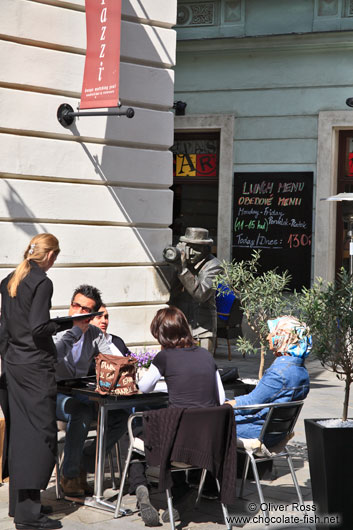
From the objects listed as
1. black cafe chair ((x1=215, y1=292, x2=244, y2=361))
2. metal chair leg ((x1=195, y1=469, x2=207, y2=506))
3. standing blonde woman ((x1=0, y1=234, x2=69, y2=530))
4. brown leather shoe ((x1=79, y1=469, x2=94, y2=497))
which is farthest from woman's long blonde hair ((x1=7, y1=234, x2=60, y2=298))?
black cafe chair ((x1=215, y1=292, x2=244, y2=361))

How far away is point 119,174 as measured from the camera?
900 cm

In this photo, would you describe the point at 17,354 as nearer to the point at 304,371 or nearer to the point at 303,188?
the point at 304,371

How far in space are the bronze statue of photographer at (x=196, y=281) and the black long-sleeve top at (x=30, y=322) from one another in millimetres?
3681

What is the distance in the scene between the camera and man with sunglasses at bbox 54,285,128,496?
6.15m

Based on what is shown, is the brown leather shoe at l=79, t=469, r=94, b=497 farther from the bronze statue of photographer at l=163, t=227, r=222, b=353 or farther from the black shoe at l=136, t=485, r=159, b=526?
the bronze statue of photographer at l=163, t=227, r=222, b=353

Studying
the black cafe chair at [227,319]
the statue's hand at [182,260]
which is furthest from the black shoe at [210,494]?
the black cafe chair at [227,319]

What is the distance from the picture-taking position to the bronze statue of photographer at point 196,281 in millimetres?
9047

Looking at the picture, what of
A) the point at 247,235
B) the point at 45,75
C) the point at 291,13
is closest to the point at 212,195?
the point at 247,235

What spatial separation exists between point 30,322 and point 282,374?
1.73 meters

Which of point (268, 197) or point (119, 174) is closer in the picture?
point (119, 174)

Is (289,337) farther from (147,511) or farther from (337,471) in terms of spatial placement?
(147,511)

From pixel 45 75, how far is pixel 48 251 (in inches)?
130

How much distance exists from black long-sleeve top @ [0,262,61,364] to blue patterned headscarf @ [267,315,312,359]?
1.48 meters

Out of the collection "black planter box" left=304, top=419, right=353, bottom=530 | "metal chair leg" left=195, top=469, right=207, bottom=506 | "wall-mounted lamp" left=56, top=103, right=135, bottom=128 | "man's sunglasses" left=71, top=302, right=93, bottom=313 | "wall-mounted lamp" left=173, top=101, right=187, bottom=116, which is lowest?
"metal chair leg" left=195, top=469, right=207, bottom=506
